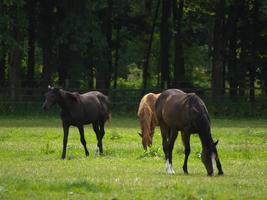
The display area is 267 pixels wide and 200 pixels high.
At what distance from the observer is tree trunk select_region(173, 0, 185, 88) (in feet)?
178

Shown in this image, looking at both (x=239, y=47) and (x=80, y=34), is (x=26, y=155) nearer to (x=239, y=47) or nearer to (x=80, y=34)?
(x=80, y=34)

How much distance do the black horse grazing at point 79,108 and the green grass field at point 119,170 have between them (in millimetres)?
747

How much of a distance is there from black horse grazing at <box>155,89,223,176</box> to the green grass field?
457 mm

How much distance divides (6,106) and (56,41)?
6237 mm

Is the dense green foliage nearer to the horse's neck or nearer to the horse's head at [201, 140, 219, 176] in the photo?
the horse's neck

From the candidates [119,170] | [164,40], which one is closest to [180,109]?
[119,170]

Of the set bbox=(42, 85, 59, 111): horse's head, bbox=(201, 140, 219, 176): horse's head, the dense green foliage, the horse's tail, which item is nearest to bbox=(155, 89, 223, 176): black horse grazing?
bbox=(201, 140, 219, 176): horse's head

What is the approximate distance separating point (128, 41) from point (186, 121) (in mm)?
43950

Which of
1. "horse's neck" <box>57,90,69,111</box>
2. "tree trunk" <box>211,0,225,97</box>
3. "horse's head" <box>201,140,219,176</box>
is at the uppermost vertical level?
"tree trunk" <box>211,0,225,97</box>

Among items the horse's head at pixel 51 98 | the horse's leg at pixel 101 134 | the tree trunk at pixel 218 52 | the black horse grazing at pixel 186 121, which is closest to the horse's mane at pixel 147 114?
the horse's leg at pixel 101 134

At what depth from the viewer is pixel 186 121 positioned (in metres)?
17.7

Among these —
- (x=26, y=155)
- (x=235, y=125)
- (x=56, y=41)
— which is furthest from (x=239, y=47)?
(x=26, y=155)

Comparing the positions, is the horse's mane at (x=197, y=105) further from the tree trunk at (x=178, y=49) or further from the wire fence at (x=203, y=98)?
the tree trunk at (x=178, y=49)

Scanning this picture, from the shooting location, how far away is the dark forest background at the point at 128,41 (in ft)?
157
